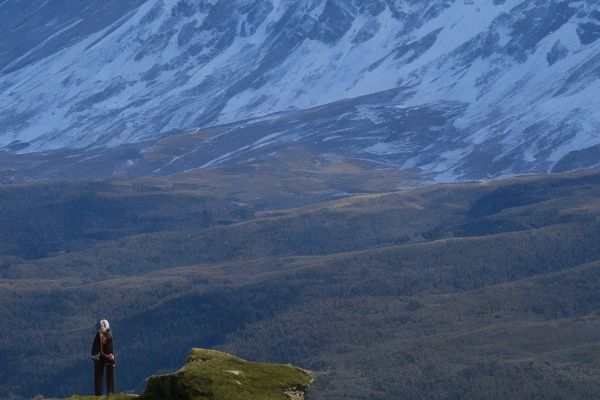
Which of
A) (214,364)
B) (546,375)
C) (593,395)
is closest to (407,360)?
(546,375)

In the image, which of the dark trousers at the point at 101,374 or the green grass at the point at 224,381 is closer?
the green grass at the point at 224,381

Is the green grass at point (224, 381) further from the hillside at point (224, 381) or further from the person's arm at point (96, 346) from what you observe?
the person's arm at point (96, 346)

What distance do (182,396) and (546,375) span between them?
12625 centimetres

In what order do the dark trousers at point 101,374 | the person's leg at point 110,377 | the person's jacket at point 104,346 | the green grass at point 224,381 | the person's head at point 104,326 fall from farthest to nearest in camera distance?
the person's leg at point 110,377 → the dark trousers at point 101,374 → the person's jacket at point 104,346 → the person's head at point 104,326 → the green grass at point 224,381

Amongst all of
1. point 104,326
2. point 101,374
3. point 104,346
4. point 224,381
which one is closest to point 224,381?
point 224,381

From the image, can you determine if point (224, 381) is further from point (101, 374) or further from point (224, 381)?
point (101, 374)

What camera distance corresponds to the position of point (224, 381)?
3516cm

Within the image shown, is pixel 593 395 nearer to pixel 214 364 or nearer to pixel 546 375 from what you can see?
pixel 546 375

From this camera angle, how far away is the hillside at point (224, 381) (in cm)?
3481

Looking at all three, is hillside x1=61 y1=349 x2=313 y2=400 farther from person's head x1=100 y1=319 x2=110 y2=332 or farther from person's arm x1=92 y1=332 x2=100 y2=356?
person's head x1=100 y1=319 x2=110 y2=332

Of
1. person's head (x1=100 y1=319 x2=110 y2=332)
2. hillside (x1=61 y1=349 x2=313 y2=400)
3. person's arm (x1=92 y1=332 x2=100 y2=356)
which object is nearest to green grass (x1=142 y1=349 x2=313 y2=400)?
hillside (x1=61 y1=349 x2=313 y2=400)

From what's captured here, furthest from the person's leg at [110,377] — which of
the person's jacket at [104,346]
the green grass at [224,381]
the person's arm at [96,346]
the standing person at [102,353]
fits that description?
the green grass at [224,381]

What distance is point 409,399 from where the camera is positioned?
523 ft

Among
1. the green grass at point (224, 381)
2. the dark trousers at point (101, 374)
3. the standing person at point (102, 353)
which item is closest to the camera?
the green grass at point (224, 381)
